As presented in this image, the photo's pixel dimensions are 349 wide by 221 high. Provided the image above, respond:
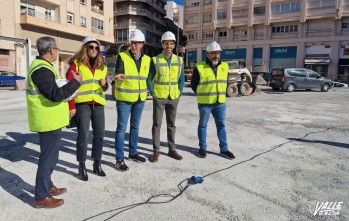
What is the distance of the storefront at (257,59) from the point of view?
129ft

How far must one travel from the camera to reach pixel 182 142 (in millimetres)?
5715

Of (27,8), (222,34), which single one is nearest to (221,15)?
(222,34)

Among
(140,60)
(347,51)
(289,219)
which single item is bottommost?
(289,219)

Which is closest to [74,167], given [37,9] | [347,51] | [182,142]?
[182,142]

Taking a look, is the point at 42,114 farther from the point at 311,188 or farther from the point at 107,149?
the point at 311,188

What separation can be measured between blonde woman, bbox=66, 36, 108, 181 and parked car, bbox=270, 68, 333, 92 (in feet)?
58.0

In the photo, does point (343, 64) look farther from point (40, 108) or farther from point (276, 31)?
point (40, 108)

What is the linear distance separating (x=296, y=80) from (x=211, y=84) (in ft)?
55.2

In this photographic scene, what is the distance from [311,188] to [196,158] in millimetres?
1779

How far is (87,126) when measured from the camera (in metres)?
3.63

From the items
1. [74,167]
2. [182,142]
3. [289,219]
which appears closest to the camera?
[289,219]

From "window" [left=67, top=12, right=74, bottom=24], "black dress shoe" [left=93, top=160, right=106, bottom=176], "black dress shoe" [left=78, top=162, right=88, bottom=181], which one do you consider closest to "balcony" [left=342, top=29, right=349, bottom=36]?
"window" [left=67, top=12, right=74, bottom=24]

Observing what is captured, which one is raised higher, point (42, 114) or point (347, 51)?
point (347, 51)

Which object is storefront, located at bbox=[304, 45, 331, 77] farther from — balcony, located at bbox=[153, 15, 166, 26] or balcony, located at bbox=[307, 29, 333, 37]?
balcony, located at bbox=[153, 15, 166, 26]
